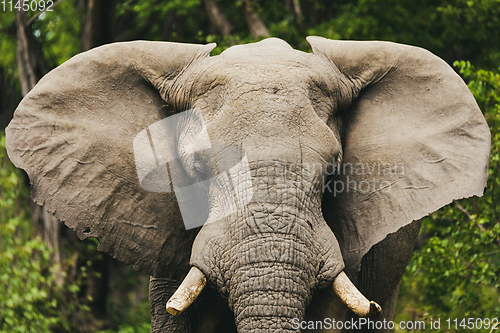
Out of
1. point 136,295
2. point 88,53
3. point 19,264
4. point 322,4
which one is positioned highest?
point 88,53

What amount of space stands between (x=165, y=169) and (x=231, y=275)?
90cm

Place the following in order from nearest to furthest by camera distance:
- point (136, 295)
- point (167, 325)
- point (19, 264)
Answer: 1. point (167, 325)
2. point (19, 264)
3. point (136, 295)

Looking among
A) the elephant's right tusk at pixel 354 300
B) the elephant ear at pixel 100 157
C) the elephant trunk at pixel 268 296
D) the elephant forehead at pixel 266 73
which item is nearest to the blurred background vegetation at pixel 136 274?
the elephant forehead at pixel 266 73

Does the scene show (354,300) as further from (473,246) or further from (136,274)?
(136,274)

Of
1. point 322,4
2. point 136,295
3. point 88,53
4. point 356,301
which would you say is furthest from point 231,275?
point 136,295

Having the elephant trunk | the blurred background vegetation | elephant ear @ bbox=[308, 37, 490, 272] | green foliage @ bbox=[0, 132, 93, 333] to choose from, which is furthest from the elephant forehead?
Result: green foliage @ bbox=[0, 132, 93, 333]

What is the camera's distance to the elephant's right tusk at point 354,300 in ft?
9.96

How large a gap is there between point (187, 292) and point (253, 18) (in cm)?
623

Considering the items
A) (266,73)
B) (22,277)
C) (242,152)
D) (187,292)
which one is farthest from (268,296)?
(22,277)

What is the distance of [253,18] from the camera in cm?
869

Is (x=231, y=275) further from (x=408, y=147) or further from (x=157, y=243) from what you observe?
(x=408, y=147)

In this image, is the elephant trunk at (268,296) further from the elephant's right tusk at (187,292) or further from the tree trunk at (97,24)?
the tree trunk at (97,24)

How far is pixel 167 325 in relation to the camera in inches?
166

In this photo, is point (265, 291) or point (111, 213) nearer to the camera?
point (265, 291)
